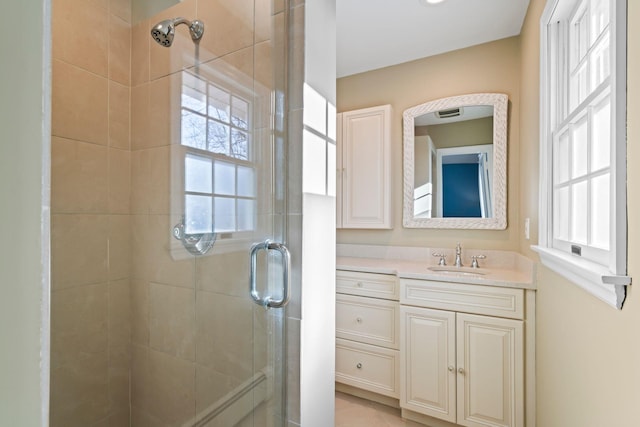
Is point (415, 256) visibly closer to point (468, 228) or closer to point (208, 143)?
point (468, 228)

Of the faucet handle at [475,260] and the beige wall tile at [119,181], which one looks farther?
the faucet handle at [475,260]

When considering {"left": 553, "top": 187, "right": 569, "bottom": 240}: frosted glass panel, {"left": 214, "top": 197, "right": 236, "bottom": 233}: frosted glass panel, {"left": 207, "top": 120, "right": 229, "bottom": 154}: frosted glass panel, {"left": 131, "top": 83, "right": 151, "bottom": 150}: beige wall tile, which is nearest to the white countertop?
{"left": 553, "top": 187, "right": 569, "bottom": 240}: frosted glass panel

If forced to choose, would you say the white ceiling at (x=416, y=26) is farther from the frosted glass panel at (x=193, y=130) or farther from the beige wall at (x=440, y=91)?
the frosted glass panel at (x=193, y=130)

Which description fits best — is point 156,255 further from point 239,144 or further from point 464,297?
point 464,297

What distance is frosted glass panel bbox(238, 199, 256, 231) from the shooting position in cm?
106

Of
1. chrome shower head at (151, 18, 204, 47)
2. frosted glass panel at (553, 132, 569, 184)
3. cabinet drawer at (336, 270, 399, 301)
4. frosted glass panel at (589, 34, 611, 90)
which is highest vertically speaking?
chrome shower head at (151, 18, 204, 47)

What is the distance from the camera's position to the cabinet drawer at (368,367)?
1.99m

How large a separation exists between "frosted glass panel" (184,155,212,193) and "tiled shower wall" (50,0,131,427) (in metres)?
0.37

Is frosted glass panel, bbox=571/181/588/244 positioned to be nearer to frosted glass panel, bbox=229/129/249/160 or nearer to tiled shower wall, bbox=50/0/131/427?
frosted glass panel, bbox=229/129/249/160

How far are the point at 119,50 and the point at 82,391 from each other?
1460mm

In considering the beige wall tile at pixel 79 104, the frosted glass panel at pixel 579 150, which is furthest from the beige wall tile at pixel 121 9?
the frosted glass panel at pixel 579 150

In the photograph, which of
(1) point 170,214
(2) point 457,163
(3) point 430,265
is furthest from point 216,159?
(2) point 457,163

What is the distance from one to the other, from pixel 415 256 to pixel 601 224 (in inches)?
59.8

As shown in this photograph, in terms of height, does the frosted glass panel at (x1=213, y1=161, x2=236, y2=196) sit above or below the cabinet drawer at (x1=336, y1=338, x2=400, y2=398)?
above
